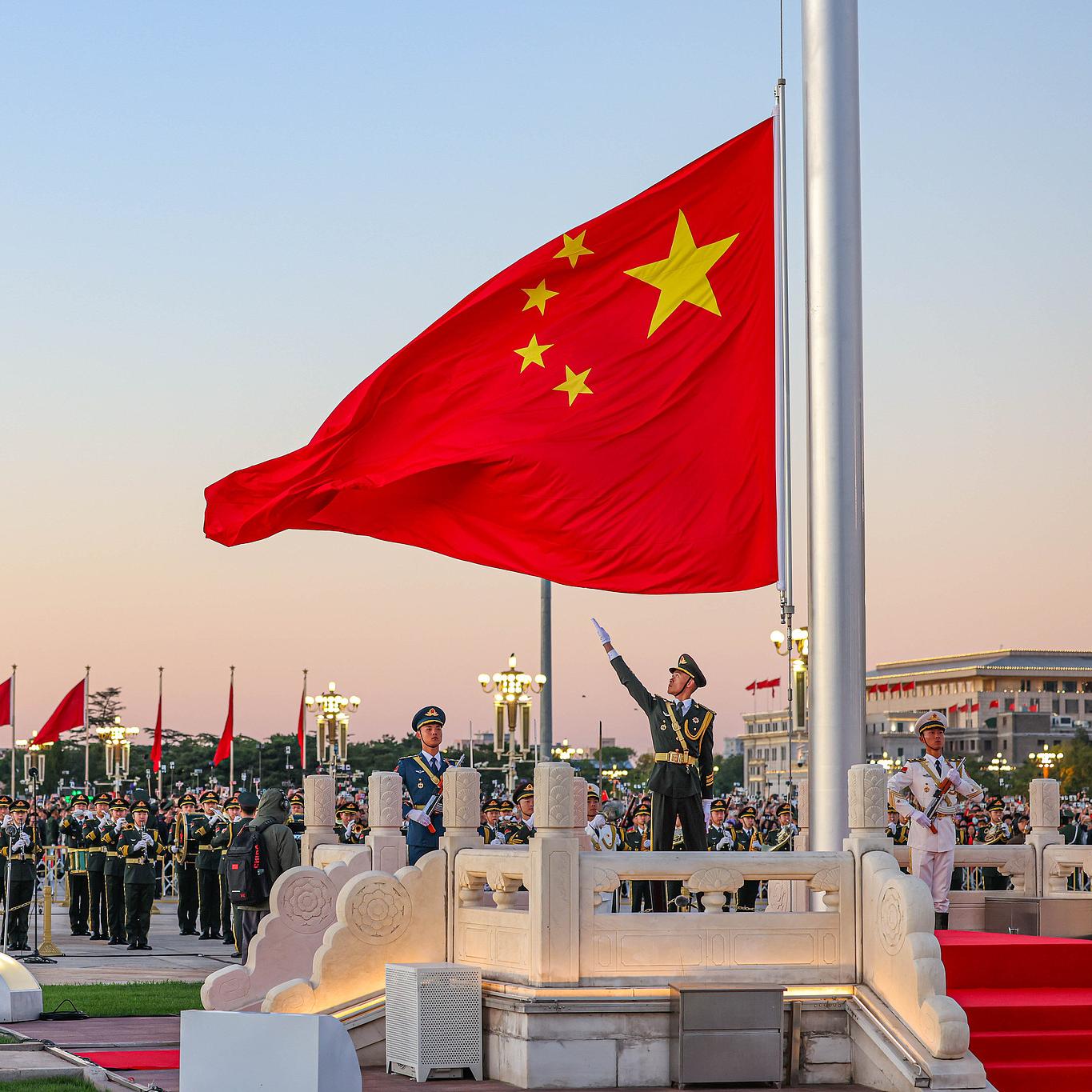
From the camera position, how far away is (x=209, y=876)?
2634cm

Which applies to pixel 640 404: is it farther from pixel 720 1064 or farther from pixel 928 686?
pixel 928 686

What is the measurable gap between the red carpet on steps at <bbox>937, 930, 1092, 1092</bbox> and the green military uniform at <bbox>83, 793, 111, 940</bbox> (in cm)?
1655

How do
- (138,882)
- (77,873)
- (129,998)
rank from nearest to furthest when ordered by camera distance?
(129,998)
(138,882)
(77,873)

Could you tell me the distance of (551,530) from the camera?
13086 millimetres

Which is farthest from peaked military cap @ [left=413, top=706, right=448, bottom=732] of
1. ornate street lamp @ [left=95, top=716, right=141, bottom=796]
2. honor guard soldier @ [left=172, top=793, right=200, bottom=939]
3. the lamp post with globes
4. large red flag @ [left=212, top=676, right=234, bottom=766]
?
ornate street lamp @ [left=95, top=716, right=141, bottom=796]

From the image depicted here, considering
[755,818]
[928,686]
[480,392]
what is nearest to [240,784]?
[755,818]

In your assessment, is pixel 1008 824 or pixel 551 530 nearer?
pixel 551 530

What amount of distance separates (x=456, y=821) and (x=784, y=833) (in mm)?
13506

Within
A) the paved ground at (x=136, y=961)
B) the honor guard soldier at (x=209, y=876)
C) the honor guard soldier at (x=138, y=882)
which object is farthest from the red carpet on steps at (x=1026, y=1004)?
the honor guard soldier at (x=209, y=876)

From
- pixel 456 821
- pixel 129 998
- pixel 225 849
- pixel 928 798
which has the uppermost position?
pixel 928 798

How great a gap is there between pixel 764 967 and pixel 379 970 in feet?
8.83

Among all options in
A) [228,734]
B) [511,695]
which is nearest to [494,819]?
[511,695]

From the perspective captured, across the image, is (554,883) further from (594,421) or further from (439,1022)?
(594,421)

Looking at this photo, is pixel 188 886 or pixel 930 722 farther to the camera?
pixel 188 886
